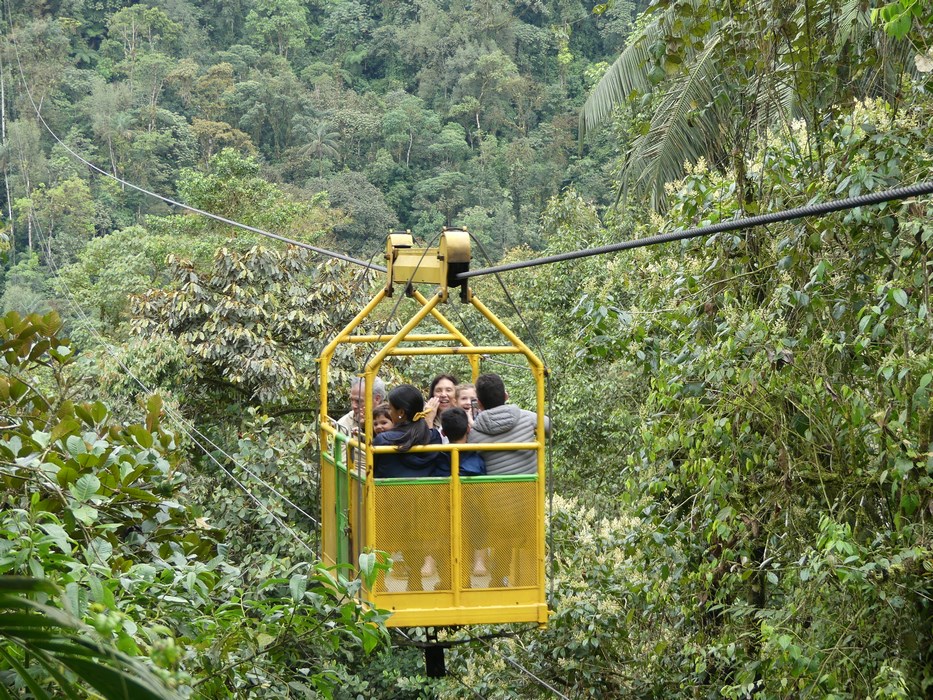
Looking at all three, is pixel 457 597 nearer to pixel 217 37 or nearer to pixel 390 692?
pixel 390 692

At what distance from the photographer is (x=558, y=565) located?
24.5 ft

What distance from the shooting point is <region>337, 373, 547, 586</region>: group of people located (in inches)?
195

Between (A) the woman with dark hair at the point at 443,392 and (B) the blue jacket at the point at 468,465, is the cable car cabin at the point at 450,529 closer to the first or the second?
(B) the blue jacket at the point at 468,465

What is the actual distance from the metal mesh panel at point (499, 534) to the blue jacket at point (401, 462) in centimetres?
20

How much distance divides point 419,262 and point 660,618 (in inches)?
122

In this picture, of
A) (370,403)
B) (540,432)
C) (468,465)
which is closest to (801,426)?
(540,432)

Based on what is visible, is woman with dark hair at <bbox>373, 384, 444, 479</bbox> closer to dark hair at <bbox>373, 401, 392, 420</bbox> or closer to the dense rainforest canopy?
dark hair at <bbox>373, 401, 392, 420</bbox>

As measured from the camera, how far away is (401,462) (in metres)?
5.04

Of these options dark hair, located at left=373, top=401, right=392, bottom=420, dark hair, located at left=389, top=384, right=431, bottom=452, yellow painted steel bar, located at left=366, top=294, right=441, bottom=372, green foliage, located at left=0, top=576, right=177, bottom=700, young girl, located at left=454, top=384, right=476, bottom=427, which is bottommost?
young girl, located at left=454, top=384, right=476, bottom=427

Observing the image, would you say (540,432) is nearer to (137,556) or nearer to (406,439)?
(406,439)

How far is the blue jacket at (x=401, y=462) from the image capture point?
496cm

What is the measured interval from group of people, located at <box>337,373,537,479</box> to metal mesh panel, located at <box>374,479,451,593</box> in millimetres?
100

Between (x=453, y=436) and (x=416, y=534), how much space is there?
19.6 inches

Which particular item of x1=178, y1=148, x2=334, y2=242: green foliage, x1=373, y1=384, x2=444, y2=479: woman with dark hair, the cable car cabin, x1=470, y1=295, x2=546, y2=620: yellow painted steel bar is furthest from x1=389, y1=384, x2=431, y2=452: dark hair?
x1=178, y1=148, x2=334, y2=242: green foliage
